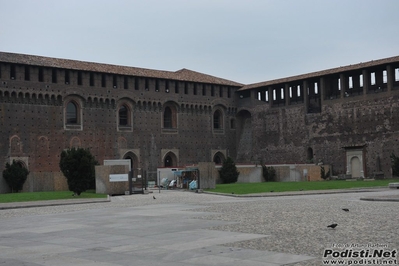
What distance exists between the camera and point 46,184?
3403 cm

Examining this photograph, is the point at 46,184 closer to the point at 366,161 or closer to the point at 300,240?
the point at 366,161

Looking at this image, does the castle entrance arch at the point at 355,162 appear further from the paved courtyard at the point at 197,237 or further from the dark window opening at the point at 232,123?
the paved courtyard at the point at 197,237

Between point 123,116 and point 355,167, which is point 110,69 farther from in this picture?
point 355,167

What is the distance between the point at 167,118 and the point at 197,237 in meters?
36.2

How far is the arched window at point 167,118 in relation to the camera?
4541 centimetres

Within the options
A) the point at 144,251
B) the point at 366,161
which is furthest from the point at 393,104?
the point at 144,251

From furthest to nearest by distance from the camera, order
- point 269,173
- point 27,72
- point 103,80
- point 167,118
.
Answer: point 167,118, point 103,80, point 269,173, point 27,72

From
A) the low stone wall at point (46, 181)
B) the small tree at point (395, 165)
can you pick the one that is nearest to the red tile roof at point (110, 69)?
the low stone wall at point (46, 181)

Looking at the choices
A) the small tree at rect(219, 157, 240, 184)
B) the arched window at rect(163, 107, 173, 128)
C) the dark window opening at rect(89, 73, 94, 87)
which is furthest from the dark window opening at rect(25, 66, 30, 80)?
the small tree at rect(219, 157, 240, 184)

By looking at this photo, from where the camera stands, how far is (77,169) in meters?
26.8

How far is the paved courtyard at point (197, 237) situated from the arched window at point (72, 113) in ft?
85.4

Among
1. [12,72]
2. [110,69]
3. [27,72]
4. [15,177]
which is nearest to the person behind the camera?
[15,177]

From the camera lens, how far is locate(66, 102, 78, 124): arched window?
131 feet

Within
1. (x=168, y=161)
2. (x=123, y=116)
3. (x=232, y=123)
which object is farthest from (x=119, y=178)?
(x=232, y=123)
